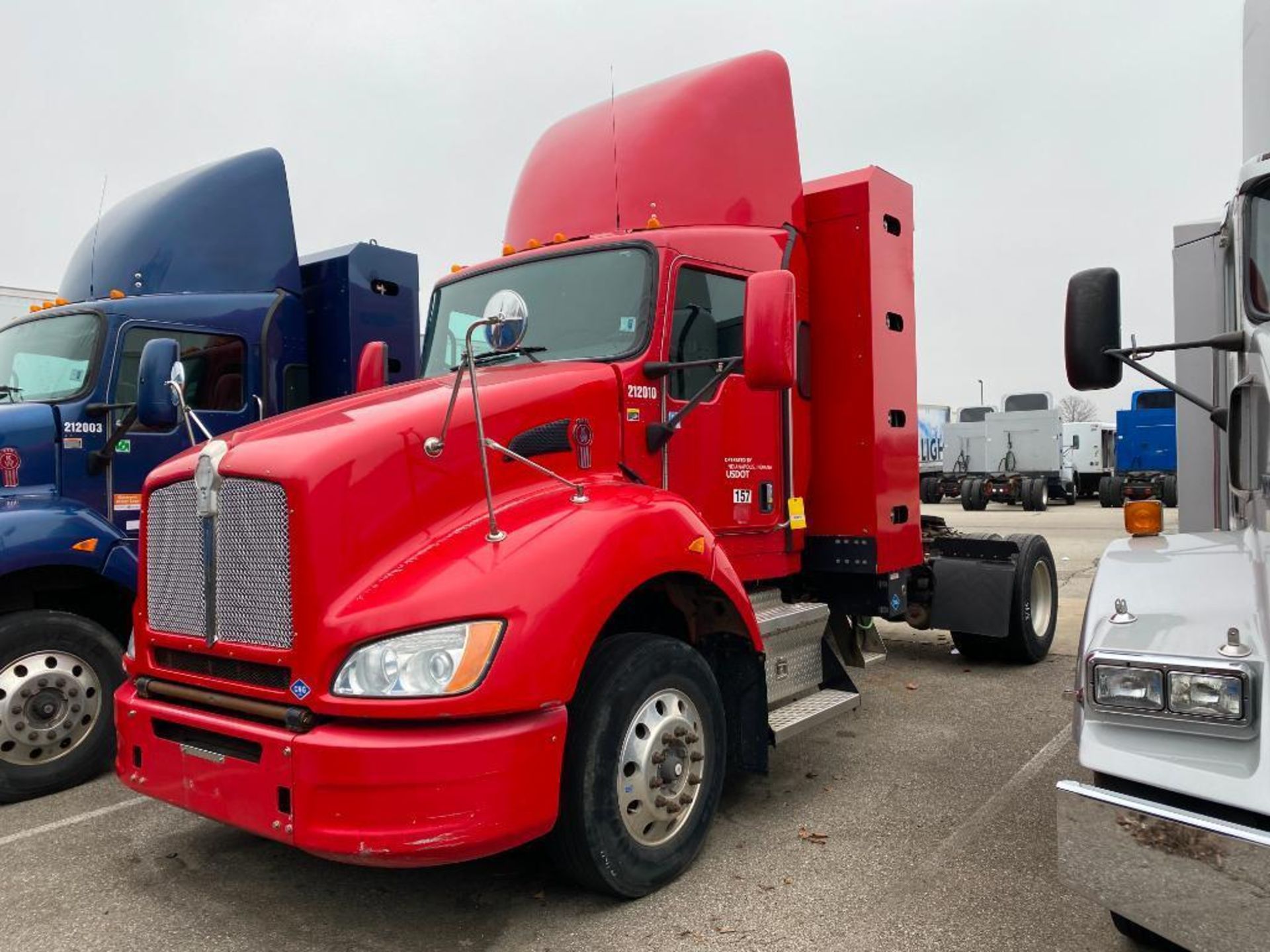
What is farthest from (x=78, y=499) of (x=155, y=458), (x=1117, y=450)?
(x=1117, y=450)

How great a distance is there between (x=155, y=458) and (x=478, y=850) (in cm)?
403

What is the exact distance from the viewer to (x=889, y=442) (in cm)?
552

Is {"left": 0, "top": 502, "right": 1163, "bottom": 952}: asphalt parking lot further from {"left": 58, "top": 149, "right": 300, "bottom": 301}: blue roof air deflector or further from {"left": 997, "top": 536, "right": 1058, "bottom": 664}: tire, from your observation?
{"left": 58, "top": 149, "right": 300, "bottom": 301}: blue roof air deflector

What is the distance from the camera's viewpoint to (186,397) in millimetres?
5949

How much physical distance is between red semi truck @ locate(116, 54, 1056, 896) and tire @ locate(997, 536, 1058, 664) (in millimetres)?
1803

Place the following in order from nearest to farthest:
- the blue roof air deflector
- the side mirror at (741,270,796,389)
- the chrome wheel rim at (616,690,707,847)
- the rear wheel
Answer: the chrome wheel rim at (616,690,707,847) < the side mirror at (741,270,796,389) < the blue roof air deflector < the rear wheel

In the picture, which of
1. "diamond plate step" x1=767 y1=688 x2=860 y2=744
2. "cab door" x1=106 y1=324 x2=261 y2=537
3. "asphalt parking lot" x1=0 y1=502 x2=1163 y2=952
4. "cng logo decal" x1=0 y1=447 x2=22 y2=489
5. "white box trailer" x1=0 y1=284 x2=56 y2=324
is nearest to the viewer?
"asphalt parking lot" x1=0 y1=502 x2=1163 y2=952

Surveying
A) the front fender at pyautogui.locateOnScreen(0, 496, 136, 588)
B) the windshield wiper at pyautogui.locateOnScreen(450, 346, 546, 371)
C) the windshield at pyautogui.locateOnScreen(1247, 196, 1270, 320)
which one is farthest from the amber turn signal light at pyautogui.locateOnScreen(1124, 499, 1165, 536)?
the front fender at pyautogui.locateOnScreen(0, 496, 136, 588)

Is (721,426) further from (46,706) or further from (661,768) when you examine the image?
(46,706)

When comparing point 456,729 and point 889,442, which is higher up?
point 889,442

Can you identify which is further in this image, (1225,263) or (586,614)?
(1225,263)

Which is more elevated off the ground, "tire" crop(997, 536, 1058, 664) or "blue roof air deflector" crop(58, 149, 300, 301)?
"blue roof air deflector" crop(58, 149, 300, 301)

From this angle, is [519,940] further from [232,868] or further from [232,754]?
[232,868]

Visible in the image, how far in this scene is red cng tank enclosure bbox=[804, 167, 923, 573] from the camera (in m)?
5.35
